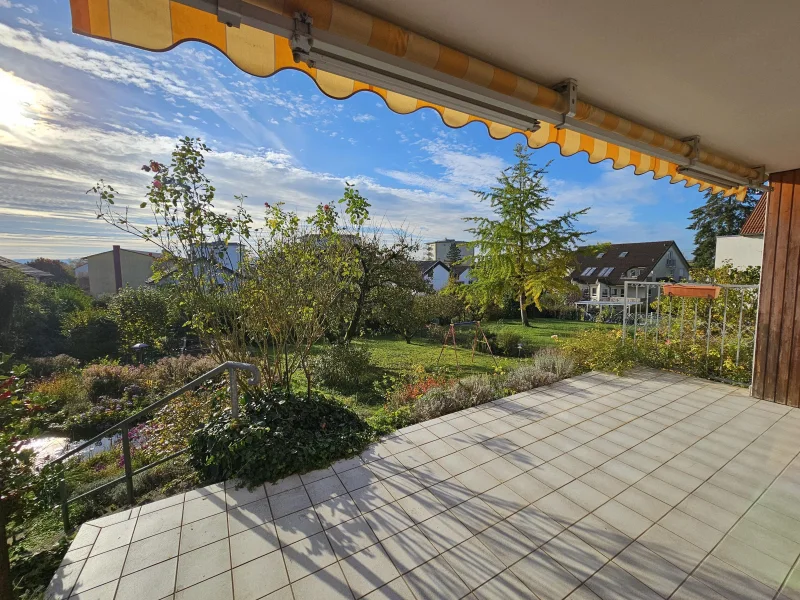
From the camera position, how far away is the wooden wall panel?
4785mm

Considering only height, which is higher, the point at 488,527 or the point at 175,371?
the point at 488,527

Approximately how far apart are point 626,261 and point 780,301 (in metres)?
40.5

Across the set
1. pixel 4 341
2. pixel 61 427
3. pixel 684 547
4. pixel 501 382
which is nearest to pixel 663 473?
pixel 684 547

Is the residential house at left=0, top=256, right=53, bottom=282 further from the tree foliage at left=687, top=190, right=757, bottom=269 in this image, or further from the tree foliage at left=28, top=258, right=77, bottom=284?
the tree foliage at left=687, top=190, right=757, bottom=269

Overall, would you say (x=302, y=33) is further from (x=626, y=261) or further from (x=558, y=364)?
(x=626, y=261)

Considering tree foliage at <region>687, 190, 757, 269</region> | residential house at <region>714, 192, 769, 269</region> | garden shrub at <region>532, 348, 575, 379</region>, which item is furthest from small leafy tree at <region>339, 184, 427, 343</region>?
tree foliage at <region>687, 190, 757, 269</region>

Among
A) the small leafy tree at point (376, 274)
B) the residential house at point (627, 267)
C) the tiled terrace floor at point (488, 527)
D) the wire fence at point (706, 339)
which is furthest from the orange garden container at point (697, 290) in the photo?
the residential house at point (627, 267)

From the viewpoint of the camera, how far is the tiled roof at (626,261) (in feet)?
123

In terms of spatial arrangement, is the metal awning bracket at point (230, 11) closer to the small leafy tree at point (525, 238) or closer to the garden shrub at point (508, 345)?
the garden shrub at point (508, 345)

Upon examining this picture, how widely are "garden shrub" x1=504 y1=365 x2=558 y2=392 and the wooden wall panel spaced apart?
3.03 metres

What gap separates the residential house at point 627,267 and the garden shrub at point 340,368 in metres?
34.5

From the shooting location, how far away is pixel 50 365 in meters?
11.2

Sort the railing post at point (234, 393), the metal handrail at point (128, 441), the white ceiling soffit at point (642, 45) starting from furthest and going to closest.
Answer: the railing post at point (234, 393) → the metal handrail at point (128, 441) → the white ceiling soffit at point (642, 45)

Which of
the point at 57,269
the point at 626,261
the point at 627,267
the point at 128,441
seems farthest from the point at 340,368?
the point at 626,261
